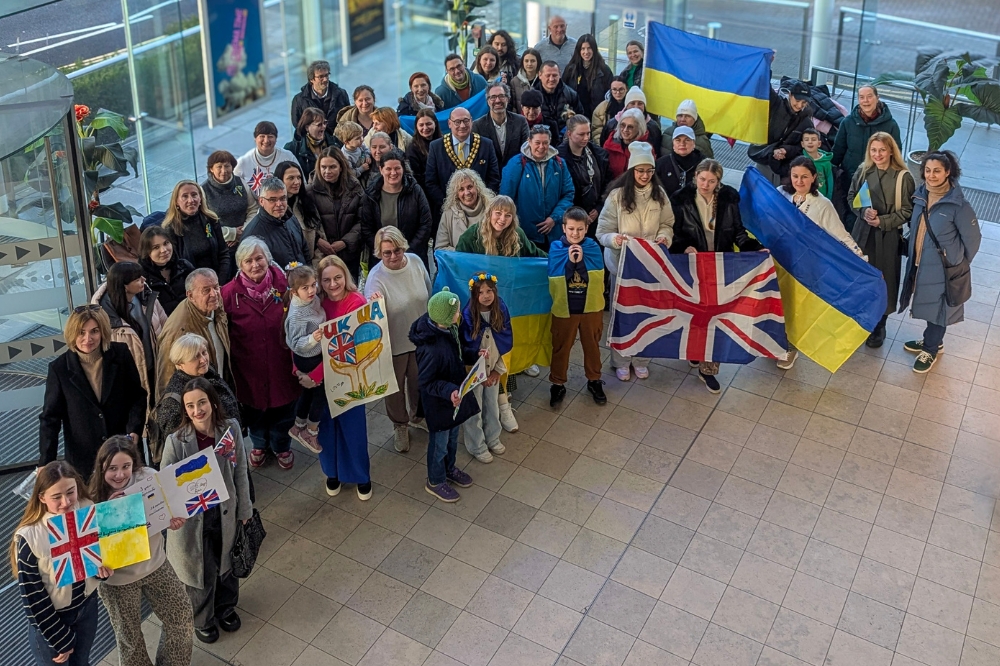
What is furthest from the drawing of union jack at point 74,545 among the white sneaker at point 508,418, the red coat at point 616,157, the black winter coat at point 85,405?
the red coat at point 616,157

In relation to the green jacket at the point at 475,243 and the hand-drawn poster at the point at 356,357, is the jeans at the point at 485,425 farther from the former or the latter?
the green jacket at the point at 475,243

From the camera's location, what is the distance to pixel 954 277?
27.3 ft

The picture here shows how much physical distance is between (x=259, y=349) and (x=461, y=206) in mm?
1999

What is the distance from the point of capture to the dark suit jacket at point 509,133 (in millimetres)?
9242

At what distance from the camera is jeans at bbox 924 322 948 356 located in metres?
8.55

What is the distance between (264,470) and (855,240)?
4833 millimetres

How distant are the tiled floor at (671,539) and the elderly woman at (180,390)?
47.9 inches

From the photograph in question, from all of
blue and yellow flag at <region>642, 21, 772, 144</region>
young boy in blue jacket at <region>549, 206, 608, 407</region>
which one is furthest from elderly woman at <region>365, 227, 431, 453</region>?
blue and yellow flag at <region>642, 21, 772, 144</region>

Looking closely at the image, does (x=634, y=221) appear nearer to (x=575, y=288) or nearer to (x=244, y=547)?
(x=575, y=288)

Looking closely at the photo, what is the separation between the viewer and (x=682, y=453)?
7.71 m

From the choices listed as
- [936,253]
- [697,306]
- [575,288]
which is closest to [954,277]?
[936,253]

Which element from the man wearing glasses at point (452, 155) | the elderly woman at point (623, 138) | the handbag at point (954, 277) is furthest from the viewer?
the elderly woman at point (623, 138)

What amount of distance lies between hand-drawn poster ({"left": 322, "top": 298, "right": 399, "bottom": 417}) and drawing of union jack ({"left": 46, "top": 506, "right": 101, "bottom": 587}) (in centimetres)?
194

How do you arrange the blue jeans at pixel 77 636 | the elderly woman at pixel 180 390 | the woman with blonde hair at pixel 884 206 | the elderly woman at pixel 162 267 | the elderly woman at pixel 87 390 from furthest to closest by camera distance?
1. the woman with blonde hair at pixel 884 206
2. the elderly woman at pixel 162 267
3. the elderly woman at pixel 87 390
4. the elderly woman at pixel 180 390
5. the blue jeans at pixel 77 636
